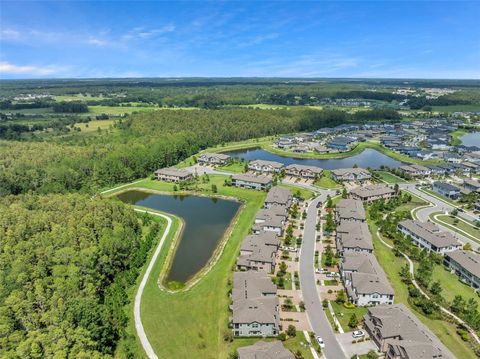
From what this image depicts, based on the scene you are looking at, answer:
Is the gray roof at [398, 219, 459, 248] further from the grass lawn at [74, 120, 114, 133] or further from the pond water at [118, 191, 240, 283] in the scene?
the grass lawn at [74, 120, 114, 133]

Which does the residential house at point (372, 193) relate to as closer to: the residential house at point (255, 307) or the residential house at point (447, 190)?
the residential house at point (447, 190)

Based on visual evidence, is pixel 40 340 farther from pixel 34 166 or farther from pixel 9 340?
pixel 34 166

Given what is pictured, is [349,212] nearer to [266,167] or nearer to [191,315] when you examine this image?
[191,315]

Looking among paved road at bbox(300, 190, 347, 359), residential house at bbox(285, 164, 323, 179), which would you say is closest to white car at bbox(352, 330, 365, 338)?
paved road at bbox(300, 190, 347, 359)

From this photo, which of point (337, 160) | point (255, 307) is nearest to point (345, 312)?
point (255, 307)

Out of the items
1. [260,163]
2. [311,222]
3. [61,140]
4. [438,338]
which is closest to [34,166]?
[61,140]

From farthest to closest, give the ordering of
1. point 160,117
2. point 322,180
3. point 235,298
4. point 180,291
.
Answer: point 160,117
point 322,180
point 180,291
point 235,298
